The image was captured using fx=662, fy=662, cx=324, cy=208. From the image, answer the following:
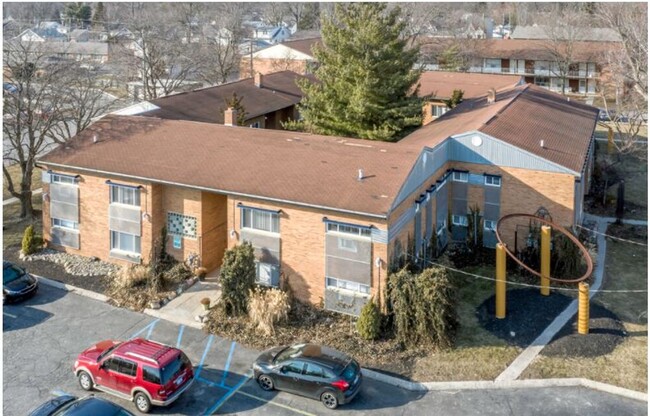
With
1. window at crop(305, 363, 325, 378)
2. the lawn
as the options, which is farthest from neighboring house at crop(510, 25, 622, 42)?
window at crop(305, 363, 325, 378)

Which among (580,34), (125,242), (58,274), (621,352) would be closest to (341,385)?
(621,352)

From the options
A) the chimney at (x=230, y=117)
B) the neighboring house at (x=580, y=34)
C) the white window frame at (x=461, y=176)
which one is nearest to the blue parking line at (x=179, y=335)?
Answer: the white window frame at (x=461, y=176)

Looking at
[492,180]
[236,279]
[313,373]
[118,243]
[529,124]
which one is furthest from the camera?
[529,124]

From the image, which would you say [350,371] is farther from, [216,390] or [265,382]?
[216,390]

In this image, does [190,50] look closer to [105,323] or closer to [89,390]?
[105,323]

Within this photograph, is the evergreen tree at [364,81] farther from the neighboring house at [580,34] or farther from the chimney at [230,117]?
the neighboring house at [580,34]

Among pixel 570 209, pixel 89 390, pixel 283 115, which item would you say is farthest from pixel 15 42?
pixel 570 209
